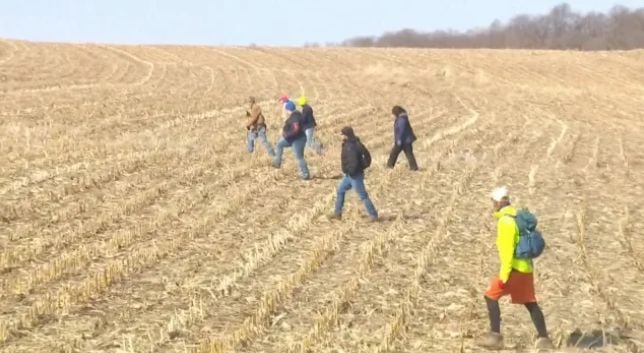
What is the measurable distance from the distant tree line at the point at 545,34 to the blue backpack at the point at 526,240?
97.6 m

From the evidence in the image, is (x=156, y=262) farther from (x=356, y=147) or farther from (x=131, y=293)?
(x=356, y=147)

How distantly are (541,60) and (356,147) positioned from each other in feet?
147

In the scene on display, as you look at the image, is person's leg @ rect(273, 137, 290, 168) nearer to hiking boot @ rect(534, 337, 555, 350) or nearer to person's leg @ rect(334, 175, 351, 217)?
person's leg @ rect(334, 175, 351, 217)

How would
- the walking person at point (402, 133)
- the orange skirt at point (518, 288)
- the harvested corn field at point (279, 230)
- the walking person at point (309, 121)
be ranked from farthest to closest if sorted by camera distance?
the walking person at point (402, 133), the walking person at point (309, 121), the harvested corn field at point (279, 230), the orange skirt at point (518, 288)

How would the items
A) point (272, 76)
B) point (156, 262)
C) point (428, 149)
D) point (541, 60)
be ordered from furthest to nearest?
1. point (541, 60)
2. point (272, 76)
3. point (428, 149)
4. point (156, 262)

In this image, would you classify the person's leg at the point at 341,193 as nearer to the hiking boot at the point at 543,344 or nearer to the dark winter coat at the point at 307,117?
the dark winter coat at the point at 307,117

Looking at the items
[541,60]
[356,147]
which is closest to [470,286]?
[356,147]

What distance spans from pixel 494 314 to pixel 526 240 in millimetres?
849

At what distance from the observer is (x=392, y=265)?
11.6 metres

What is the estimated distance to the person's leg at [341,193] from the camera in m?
13.9

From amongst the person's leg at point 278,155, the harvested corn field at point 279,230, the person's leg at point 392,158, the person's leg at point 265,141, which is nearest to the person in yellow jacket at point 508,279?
the harvested corn field at point 279,230

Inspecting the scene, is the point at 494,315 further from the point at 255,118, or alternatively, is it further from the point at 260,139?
the point at 260,139

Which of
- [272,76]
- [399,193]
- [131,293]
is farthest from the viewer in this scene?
[272,76]

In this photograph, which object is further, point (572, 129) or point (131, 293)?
point (572, 129)
